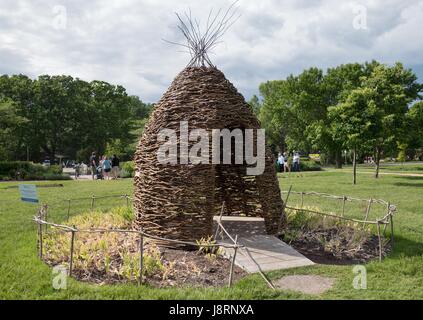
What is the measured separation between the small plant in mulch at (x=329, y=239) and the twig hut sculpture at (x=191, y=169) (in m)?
0.64

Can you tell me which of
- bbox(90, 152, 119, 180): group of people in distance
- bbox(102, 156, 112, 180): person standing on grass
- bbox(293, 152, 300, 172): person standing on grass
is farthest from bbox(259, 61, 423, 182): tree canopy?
bbox(102, 156, 112, 180): person standing on grass

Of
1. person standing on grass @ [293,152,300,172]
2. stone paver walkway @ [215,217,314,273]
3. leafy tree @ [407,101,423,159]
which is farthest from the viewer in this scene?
person standing on grass @ [293,152,300,172]

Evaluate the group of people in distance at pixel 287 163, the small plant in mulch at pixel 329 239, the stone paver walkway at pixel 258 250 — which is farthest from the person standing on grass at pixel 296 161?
the stone paver walkway at pixel 258 250

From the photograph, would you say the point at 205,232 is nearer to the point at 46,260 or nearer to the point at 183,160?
the point at 183,160

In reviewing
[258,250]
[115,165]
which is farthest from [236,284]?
[115,165]

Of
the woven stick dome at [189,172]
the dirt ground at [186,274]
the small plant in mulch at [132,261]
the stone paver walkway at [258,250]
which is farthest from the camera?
the woven stick dome at [189,172]

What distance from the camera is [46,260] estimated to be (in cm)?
612

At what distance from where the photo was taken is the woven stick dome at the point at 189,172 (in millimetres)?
6469

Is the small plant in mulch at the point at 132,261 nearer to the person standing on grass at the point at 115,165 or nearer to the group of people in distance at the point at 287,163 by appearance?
the person standing on grass at the point at 115,165

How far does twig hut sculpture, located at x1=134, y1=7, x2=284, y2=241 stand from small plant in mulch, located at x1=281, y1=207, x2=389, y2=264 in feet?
2.11

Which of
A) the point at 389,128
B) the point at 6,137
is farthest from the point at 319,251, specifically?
the point at 6,137

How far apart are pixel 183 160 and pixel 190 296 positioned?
2.62 m

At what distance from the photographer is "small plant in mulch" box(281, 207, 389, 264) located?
669 centimetres

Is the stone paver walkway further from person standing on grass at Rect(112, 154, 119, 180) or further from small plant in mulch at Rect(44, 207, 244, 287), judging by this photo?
person standing on grass at Rect(112, 154, 119, 180)
